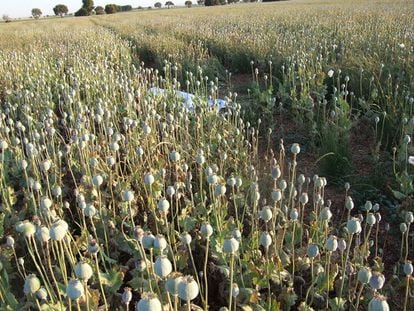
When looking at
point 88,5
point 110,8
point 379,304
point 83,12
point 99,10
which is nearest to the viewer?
point 379,304

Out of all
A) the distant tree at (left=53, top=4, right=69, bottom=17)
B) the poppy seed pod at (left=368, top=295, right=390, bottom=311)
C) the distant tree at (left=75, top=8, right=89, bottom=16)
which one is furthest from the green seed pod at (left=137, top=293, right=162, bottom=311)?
the distant tree at (left=53, top=4, right=69, bottom=17)

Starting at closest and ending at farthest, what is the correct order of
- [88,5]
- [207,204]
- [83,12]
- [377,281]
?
[377,281] < [207,204] < [83,12] < [88,5]

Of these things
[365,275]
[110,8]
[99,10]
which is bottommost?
[365,275]

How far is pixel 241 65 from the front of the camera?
9.26 m

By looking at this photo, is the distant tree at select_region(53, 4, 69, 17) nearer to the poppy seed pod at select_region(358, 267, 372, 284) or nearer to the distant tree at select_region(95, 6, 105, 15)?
the distant tree at select_region(95, 6, 105, 15)

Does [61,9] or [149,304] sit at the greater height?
[61,9]

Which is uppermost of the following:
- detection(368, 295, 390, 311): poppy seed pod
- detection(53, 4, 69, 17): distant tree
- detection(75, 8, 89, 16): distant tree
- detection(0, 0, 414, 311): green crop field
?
detection(53, 4, 69, 17): distant tree

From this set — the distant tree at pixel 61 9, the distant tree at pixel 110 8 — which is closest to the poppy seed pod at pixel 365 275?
the distant tree at pixel 110 8

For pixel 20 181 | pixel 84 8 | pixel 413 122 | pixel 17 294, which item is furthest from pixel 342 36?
pixel 84 8

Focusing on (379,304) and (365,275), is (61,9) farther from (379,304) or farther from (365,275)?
(379,304)

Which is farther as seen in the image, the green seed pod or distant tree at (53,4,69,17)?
distant tree at (53,4,69,17)

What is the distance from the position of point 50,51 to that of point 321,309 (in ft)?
30.1

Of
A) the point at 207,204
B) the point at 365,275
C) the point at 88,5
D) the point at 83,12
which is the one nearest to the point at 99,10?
the point at 88,5

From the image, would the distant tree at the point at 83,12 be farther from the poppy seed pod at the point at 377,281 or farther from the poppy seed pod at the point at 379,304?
the poppy seed pod at the point at 379,304
